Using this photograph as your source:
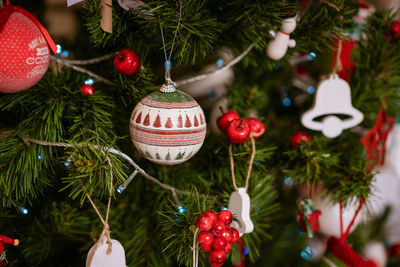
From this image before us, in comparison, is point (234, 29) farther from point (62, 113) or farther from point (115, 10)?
point (62, 113)

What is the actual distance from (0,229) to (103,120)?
0.26 meters

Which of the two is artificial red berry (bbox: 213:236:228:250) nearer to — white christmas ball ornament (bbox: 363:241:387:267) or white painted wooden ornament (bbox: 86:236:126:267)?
white painted wooden ornament (bbox: 86:236:126:267)

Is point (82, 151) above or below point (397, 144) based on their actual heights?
above

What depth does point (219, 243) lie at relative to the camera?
17.1 inches

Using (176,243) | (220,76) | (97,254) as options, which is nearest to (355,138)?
(220,76)

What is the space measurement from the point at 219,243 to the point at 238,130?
0.18m

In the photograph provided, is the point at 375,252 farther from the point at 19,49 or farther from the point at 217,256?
the point at 19,49

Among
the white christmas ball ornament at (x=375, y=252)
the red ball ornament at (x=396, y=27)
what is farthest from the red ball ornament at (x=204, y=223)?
the white christmas ball ornament at (x=375, y=252)

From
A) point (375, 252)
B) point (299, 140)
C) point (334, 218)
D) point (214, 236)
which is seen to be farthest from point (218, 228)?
point (375, 252)

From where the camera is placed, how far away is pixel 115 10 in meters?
0.50

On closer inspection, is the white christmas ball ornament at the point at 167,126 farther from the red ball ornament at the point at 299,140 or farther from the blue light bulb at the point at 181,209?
the red ball ornament at the point at 299,140

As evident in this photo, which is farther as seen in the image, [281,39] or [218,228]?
[281,39]

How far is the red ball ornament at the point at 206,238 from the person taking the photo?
0.43 metres

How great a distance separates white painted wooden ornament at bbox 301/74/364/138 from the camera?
634 millimetres
